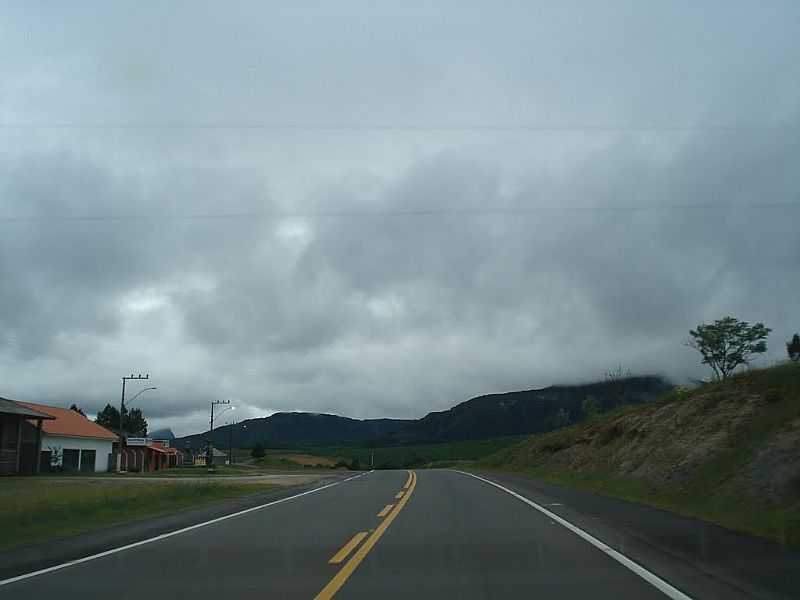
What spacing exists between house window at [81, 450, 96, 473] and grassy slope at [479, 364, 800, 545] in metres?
49.9

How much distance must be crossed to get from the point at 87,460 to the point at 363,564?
73641 mm

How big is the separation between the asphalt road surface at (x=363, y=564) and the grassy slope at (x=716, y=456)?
14.1ft

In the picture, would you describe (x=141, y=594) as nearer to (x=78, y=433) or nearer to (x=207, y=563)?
(x=207, y=563)

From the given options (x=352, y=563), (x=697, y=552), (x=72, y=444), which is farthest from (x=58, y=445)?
(x=697, y=552)

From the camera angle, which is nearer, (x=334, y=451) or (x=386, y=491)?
(x=386, y=491)

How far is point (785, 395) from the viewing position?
86.7 ft

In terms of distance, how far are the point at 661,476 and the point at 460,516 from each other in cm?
1065

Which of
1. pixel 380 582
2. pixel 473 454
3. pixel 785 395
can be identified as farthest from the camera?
pixel 473 454

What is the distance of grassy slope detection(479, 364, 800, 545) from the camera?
60.3 ft

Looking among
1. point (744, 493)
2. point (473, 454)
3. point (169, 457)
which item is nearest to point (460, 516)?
point (744, 493)

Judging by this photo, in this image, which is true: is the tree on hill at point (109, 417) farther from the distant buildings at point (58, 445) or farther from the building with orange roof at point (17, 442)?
the building with orange roof at point (17, 442)

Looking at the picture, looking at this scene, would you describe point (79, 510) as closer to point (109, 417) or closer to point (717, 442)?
point (717, 442)

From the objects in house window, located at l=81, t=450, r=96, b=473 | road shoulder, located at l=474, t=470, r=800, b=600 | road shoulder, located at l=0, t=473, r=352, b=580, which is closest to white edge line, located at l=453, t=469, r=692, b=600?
road shoulder, located at l=474, t=470, r=800, b=600

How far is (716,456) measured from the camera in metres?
24.8
